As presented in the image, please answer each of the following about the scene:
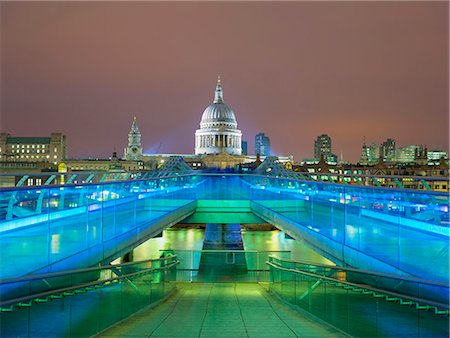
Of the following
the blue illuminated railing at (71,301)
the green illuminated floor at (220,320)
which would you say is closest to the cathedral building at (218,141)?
the green illuminated floor at (220,320)

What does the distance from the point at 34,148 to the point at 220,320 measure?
195 metres

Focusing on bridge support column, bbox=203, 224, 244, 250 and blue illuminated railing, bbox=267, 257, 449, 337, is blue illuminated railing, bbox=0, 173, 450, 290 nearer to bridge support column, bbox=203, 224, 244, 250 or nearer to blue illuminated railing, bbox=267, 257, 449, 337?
blue illuminated railing, bbox=267, 257, 449, 337

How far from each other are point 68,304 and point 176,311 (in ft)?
10.5

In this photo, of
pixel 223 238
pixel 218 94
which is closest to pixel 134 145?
pixel 218 94

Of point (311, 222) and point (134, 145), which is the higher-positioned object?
point (134, 145)

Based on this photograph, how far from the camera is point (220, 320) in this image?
852cm

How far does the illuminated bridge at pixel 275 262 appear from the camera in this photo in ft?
19.7

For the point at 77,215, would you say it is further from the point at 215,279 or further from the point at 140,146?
the point at 140,146

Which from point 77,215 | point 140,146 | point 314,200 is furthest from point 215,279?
point 140,146

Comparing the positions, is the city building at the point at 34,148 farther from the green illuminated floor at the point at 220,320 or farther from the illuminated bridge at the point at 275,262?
the green illuminated floor at the point at 220,320

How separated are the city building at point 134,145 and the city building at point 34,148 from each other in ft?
76.8

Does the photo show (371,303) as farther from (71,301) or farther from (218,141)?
(218,141)

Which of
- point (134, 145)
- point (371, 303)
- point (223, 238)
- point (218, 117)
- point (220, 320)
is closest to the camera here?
point (371, 303)

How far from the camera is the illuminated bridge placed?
601 cm
